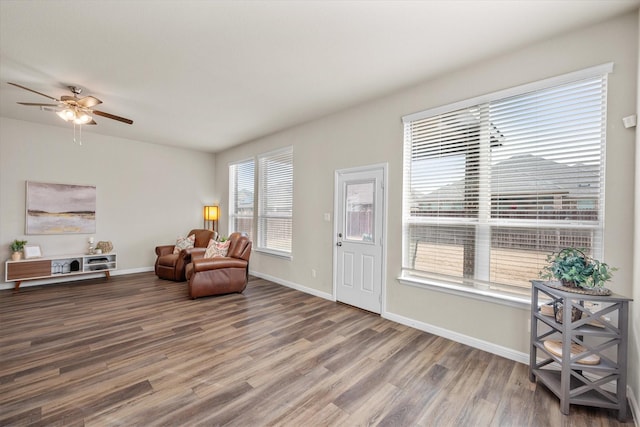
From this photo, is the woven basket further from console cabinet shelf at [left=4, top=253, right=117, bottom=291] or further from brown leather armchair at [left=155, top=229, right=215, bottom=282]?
brown leather armchair at [left=155, top=229, right=215, bottom=282]

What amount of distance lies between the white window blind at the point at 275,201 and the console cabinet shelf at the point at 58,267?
3044mm

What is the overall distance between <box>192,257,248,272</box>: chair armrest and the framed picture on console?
9.91 feet

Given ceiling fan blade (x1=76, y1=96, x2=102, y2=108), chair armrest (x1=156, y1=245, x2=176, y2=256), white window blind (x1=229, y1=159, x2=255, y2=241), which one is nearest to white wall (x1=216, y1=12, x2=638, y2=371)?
white window blind (x1=229, y1=159, x2=255, y2=241)

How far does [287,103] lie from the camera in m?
3.92

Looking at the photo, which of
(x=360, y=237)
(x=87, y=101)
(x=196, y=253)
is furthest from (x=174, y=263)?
(x=360, y=237)

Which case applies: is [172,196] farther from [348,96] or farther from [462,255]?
[462,255]

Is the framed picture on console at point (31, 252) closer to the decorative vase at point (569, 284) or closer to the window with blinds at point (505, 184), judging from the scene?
the window with blinds at point (505, 184)

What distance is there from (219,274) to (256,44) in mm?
3323

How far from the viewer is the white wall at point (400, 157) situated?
2115mm

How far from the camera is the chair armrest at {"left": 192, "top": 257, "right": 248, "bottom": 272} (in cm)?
423

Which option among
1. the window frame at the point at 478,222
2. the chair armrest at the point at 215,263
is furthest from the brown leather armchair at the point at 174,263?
the window frame at the point at 478,222

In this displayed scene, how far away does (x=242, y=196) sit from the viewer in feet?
21.2

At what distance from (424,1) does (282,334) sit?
333 cm

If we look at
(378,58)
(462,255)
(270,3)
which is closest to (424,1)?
(378,58)
